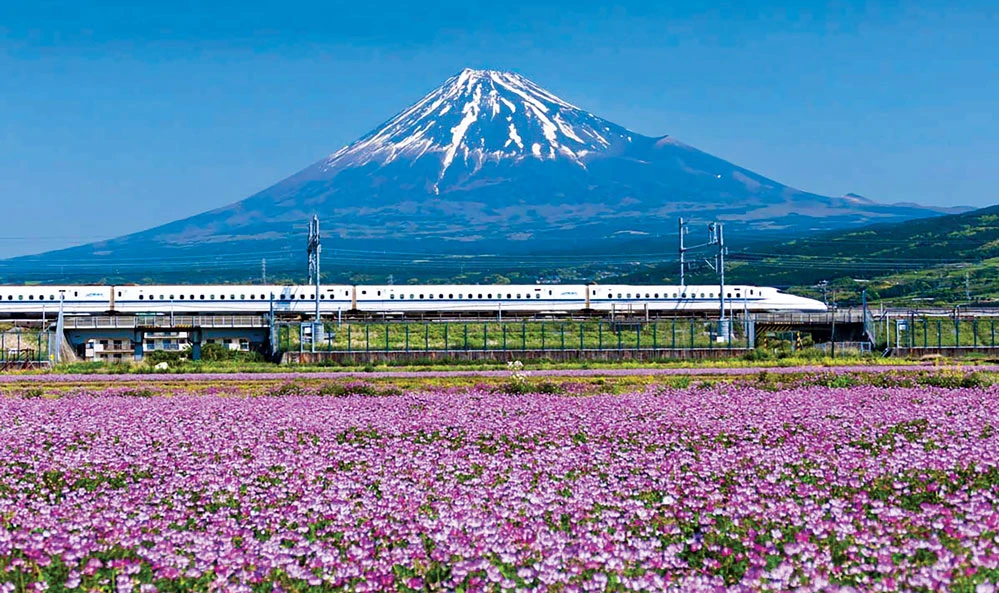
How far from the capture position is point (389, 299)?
89.9 metres

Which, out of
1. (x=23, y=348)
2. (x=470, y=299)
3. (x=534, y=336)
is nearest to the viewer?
(x=23, y=348)

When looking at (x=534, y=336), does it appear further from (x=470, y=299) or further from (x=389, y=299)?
A: (x=389, y=299)

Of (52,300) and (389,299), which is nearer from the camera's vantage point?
(52,300)


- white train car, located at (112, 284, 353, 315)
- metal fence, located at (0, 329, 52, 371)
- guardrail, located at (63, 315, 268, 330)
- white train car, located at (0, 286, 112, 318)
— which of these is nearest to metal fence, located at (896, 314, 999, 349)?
guardrail, located at (63, 315, 268, 330)

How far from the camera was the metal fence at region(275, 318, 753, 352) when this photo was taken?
190ft

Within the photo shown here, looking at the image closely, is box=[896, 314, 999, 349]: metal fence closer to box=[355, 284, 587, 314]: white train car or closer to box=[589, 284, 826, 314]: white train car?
box=[589, 284, 826, 314]: white train car

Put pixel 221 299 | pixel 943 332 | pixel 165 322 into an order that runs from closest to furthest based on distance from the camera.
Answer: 1. pixel 943 332
2. pixel 165 322
3. pixel 221 299

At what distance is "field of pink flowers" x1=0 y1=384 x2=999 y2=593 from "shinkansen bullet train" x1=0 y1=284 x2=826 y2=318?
226 ft

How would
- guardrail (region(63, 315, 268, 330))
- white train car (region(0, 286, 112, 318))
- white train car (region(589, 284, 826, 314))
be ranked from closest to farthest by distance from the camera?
guardrail (region(63, 315, 268, 330))
white train car (region(0, 286, 112, 318))
white train car (region(589, 284, 826, 314))

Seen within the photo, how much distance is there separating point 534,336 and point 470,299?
83.9 feet

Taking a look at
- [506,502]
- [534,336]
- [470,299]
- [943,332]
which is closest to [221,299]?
[470,299]

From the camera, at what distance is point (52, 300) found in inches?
3408

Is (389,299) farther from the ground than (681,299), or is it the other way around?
(389,299)

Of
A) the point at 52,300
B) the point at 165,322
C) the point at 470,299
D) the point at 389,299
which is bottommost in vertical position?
the point at 165,322
